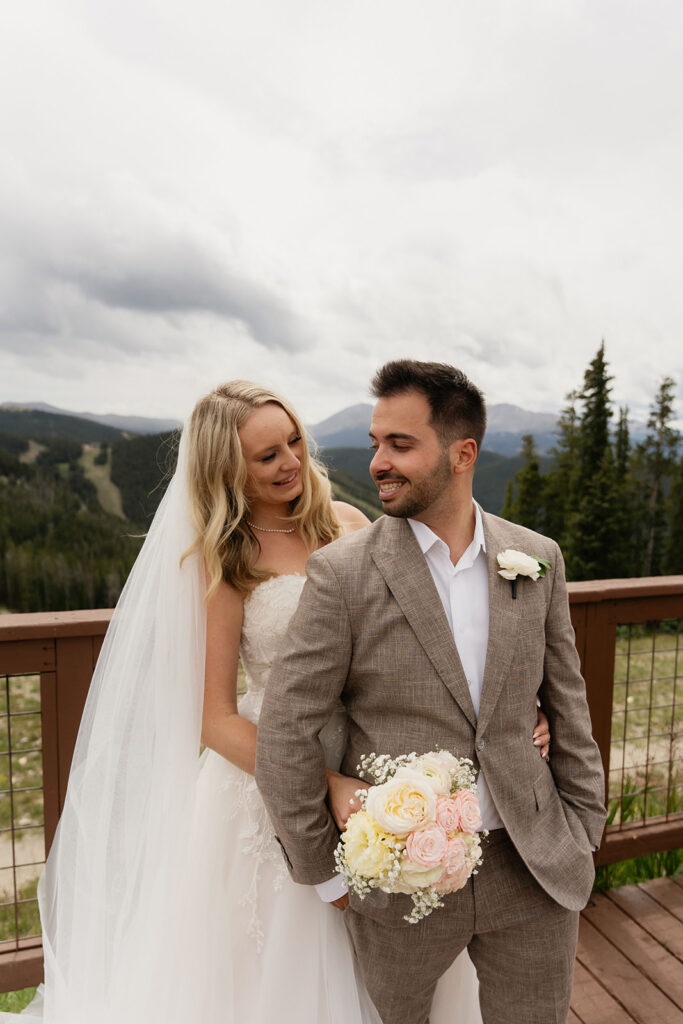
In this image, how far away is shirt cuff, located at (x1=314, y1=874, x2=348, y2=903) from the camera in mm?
1619

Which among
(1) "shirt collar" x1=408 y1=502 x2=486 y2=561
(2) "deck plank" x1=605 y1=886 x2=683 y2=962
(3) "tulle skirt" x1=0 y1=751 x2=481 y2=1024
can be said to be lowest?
(2) "deck plank" x1=605 y1=886 x2=683 y2=962

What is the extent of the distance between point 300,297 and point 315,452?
93.2 m

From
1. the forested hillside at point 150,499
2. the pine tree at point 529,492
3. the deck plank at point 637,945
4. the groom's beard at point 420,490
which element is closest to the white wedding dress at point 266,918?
the groom's beard at point 420,490

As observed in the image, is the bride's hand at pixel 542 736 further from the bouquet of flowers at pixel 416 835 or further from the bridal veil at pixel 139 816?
the bridal veil at pixel 139 816

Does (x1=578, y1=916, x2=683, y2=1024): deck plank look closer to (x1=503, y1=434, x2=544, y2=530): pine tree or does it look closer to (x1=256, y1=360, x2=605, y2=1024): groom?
(x1=256, y1=360, x2=605, y2=1024): groom

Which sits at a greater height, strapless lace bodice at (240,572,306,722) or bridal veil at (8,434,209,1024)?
strapless lace bodice at (240,572,306,722)

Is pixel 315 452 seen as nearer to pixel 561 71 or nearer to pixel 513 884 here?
pixel 513 884

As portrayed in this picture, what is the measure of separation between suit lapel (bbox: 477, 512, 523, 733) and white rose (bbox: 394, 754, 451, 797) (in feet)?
0.70

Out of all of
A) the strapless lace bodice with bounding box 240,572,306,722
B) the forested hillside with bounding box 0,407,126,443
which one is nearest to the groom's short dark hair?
the strapless lace bodice with bounding box 240,572,306,722

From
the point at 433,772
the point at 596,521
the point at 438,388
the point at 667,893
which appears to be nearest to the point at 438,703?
the point at 433,772

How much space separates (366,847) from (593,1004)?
1745mm

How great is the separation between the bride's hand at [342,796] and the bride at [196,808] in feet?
0.63

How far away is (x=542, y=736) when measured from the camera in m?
1.70

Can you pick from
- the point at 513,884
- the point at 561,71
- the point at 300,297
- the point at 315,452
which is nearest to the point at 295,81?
the point at 561,71
